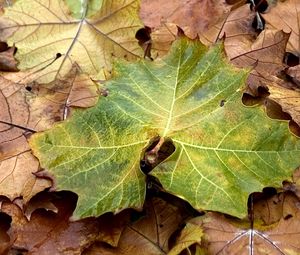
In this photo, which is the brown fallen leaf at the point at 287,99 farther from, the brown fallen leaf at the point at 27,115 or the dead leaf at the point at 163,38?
the brown fallen leaf at the point at 27,115

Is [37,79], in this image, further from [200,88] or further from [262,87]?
[262,87]

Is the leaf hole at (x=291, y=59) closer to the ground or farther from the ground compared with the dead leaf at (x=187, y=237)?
closer to the ground

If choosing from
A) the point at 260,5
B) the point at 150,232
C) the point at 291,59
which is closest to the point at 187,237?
the point at 150,232

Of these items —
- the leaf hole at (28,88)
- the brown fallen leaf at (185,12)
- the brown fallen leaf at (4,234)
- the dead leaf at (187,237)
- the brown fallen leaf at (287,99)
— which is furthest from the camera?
the brown fallen leaf at (185,12)

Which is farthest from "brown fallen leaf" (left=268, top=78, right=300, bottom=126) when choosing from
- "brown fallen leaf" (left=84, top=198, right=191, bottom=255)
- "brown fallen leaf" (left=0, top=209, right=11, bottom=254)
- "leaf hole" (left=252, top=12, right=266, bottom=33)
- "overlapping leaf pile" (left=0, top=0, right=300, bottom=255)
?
"brown fallen leaf" (left=0, top=209, right=11, bottom=254)

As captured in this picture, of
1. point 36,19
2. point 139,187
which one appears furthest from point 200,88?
point 36,19

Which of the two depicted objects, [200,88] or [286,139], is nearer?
[286,139]

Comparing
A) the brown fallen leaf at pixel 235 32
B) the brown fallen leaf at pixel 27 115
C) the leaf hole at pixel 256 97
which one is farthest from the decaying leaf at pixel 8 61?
the leaf hole at pixel 256 97
